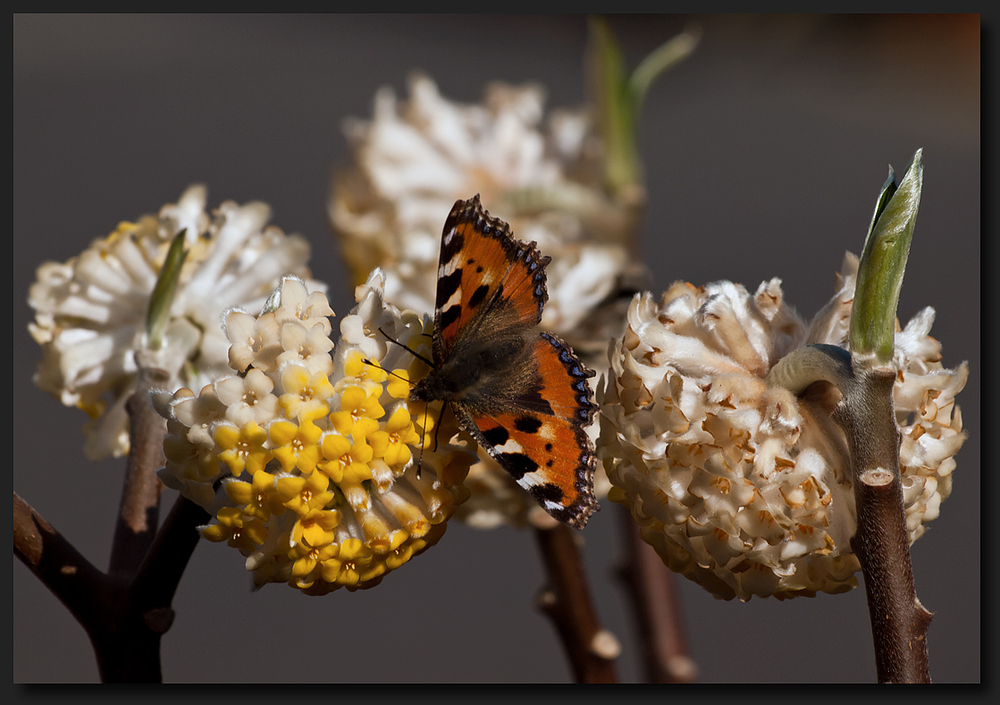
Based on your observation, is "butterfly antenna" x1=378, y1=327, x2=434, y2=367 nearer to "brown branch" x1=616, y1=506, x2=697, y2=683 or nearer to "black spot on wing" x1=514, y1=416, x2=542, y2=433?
"black spot on wing" x1=514, y1=416, x2=542, y2=433

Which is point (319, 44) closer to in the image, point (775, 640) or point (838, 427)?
point (775, 640)

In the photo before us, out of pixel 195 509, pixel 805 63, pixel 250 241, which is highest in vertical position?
pixel 805 63

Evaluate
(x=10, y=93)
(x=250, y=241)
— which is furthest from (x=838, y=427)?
(x=10, y=93)

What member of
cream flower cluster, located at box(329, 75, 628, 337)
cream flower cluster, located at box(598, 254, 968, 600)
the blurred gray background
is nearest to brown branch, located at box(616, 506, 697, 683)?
the blurred gray background

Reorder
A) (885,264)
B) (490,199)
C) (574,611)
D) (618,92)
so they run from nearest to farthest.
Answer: (885,264) < (574,611) < (618,92) < (490,199)

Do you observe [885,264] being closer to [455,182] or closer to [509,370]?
[509,370]

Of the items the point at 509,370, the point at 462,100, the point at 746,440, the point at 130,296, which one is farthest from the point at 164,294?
the point at 462,100

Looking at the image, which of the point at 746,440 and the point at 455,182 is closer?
the point at 746,440
